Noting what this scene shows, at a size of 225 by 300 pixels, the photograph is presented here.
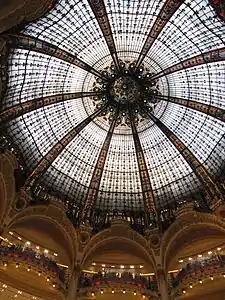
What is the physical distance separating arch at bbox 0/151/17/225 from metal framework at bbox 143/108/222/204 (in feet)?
42.0

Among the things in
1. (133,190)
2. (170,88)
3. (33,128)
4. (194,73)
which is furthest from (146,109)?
(33,128)

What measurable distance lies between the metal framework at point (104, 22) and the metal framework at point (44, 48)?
2.42 metres

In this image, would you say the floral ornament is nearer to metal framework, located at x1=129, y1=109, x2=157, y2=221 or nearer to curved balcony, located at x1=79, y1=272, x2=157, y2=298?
metal framework, located at x1=129, y1=109, x2=157, y2=221

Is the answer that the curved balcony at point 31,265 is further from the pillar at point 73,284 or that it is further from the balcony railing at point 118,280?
the balcony railing at point 118,280

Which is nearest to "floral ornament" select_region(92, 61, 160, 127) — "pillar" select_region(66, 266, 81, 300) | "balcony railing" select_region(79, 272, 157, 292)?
"balcony railing" select_region(79, 272, 157, 292)

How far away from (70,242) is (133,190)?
7490mm

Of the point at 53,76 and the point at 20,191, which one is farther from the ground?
the point at 53,76

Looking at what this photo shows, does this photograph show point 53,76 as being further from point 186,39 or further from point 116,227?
point 116,227

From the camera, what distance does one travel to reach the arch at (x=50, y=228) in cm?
2725

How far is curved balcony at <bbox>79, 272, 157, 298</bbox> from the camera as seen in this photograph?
25000 millimetres

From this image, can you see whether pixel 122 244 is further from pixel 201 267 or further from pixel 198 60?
pixel 198 60

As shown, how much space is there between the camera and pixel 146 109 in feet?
101

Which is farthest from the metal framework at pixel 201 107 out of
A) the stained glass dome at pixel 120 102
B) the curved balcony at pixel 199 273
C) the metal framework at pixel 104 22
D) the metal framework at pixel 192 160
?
the curved balcony at pixel 199 273

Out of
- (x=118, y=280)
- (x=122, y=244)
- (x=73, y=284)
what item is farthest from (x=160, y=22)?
(x=73, y=284)
